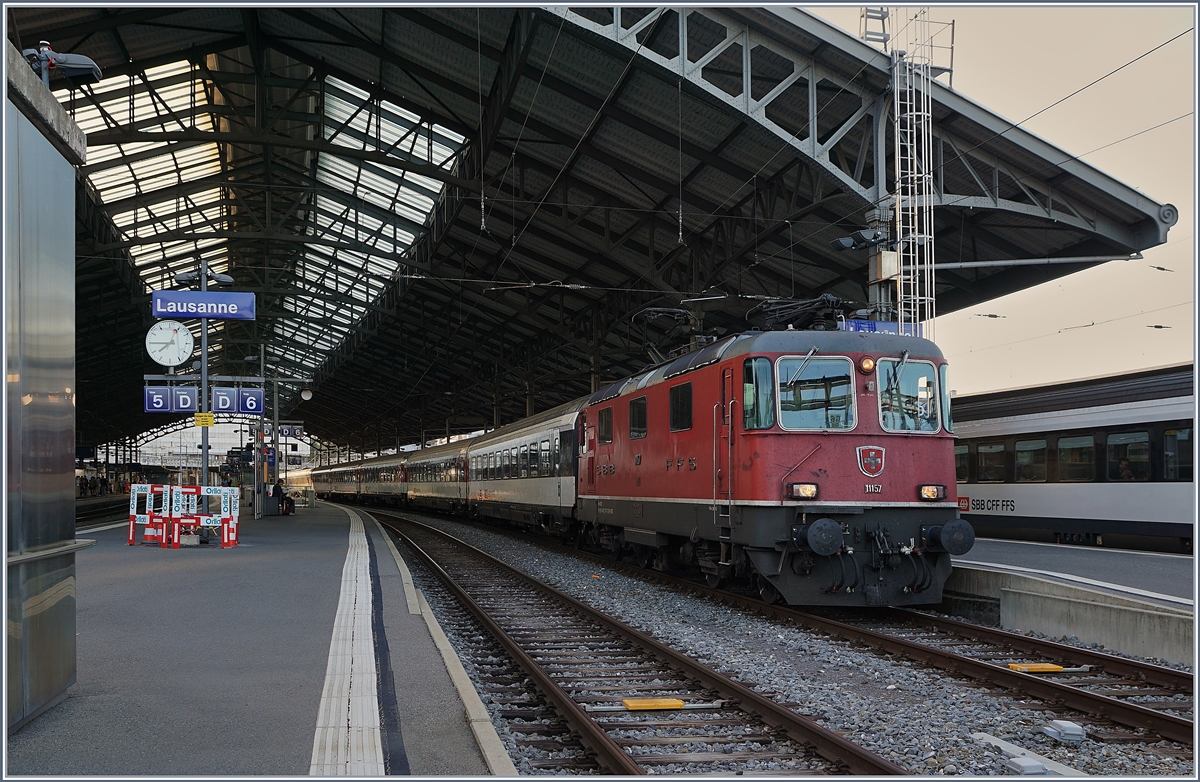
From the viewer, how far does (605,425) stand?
1602 cm

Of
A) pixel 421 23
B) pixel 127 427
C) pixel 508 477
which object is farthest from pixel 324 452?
pixel 421 23

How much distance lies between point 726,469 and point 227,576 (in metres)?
7.67

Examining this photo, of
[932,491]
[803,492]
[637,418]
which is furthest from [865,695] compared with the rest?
[637,418]

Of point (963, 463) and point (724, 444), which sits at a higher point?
point (724, 444)

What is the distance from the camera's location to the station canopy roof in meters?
17.0

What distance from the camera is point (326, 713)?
5.74 meters

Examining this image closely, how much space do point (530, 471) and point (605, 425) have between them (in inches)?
311

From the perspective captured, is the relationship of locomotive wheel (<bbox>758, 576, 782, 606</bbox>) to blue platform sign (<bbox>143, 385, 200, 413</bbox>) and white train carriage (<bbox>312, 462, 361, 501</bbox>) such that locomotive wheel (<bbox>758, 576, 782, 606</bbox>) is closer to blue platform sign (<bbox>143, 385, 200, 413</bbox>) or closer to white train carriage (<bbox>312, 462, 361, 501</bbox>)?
blue platform sign (<bbox>143, 385, 200, 413</bbox>)

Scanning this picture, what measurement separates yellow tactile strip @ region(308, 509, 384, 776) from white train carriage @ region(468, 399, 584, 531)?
9924 mm

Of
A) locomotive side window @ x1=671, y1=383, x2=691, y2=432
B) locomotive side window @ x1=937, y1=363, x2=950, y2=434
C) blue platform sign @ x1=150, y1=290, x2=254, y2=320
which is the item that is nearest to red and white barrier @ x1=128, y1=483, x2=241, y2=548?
blue platform sign @ x1=150, y1=290, x2=254, y2=320

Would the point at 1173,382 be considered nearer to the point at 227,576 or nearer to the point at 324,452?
the point at 227,576

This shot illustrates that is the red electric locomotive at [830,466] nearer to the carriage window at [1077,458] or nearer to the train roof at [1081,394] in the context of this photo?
the train roof at [1081,394]

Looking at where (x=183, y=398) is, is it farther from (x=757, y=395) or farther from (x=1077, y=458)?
(x=1077, y=458)

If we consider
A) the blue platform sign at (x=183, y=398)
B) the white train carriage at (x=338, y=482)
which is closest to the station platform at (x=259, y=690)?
the blue platform sign at (x=183, y=398)
